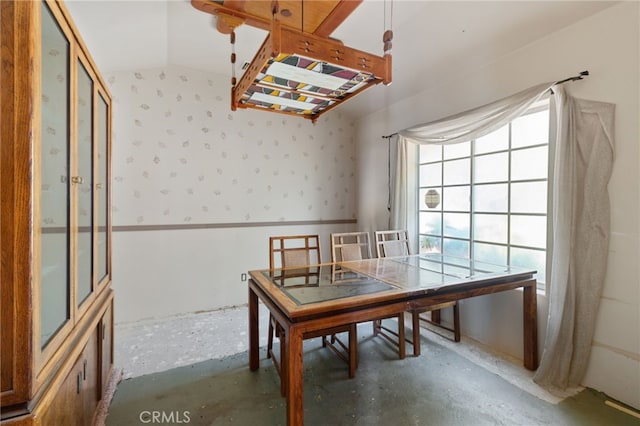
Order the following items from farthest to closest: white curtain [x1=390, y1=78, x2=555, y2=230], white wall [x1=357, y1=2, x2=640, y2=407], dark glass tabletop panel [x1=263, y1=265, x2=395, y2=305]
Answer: white curtain [x1=390, y1=78, x2=555, y2=230] < white wall [x1=357, y1=2, x2=640, y2=407] < dark glass tabletop panel [x1=263, y1=265, x2=395, y2=305]

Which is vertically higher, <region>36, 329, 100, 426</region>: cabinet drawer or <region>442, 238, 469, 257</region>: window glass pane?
<region>442, 238, 469, 257</region>: window glass pane

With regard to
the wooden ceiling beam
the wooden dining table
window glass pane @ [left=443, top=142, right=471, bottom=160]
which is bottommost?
the wooden dining table

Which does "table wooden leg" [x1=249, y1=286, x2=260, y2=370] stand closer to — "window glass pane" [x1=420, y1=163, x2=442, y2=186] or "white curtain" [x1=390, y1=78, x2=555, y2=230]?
"white curtain" [x1=390, y1=78, x2=555, y2=230]

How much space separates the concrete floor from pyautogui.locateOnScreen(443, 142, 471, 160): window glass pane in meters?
1.88

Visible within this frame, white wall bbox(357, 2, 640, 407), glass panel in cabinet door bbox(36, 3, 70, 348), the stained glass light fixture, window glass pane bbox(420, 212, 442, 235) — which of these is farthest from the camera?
window glass pane bbox(420, 212, 442, 235)

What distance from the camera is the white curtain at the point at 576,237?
193 cm

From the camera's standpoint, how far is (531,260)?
8.01 ft

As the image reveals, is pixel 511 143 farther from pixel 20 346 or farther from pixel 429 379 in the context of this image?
pixel 20 346

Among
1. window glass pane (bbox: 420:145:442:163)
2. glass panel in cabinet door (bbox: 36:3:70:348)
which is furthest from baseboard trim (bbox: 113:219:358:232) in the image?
glass panel in cabinet door (bbox: 36:3:70:348)

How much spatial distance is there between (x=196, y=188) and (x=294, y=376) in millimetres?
2654

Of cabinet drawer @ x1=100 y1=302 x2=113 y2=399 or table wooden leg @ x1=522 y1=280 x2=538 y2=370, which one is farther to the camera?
table wooden leg @ x1=522 y1=280 x2=538 y2=370

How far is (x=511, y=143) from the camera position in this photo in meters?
A: 2.54

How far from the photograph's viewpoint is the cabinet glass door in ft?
4.59

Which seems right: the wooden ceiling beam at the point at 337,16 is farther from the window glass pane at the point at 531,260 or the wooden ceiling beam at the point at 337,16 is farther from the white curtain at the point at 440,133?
the window glass pane at the point at 531,260
